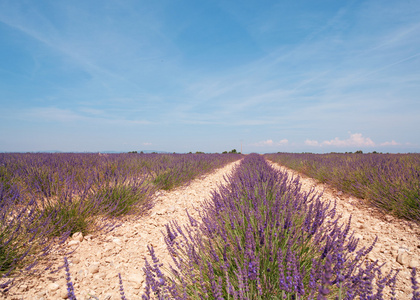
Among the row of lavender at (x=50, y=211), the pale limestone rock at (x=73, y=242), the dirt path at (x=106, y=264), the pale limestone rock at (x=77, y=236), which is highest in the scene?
the row of lavender at (x=50, y=211)

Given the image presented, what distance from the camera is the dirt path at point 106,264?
174cm

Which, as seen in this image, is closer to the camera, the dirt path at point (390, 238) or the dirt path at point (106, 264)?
the dirt path at point (106, 264)

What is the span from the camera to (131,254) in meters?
2.43

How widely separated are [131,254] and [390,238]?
3.24 m

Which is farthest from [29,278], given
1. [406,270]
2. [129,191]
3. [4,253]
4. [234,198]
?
[406,270]

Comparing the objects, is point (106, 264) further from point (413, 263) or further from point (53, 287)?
point (413, 263)

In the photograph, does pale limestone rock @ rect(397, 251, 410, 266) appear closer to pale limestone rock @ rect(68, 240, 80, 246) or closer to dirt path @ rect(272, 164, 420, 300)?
dirt path @ rect(272, 164, 420, 300)

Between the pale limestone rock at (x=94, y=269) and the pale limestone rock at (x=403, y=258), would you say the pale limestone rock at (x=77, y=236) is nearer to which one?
the pale limestone rock at (x=94, y=269)

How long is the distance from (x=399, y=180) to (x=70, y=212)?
5.43 m

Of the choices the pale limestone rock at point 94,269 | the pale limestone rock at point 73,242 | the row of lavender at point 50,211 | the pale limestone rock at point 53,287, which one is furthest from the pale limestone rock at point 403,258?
the pale limestone rock at point 73,242

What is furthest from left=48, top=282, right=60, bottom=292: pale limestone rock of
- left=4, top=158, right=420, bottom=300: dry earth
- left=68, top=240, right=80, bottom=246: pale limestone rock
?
left=68, top=240, right=80, bottom=246: pale limestone rock

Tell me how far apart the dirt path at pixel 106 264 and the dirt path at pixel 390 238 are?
211 cm

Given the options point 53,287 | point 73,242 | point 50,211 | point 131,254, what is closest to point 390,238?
point 131,254

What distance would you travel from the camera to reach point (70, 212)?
105 inches
